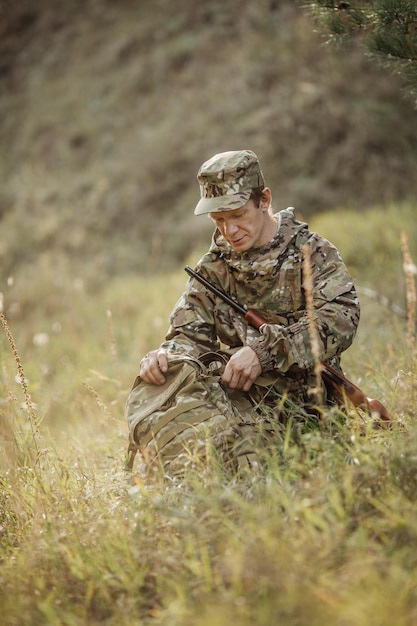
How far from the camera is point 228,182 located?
119 inches

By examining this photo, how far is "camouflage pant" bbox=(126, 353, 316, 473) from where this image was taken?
107 inches

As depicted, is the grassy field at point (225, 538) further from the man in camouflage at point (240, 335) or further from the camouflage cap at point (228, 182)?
the camouflage cap at point (228, 182)

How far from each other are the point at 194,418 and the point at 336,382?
0.73 meters

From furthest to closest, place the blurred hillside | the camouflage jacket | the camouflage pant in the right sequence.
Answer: the blurred hillside < the camouflage jacket < the camouflage pant

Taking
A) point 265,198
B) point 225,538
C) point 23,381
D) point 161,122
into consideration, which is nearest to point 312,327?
point 225,538

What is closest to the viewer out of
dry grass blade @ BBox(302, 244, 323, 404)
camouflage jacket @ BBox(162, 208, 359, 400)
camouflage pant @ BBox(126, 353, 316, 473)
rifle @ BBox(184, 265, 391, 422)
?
dry grass blade @ BBox(302, 244, 323, 404)

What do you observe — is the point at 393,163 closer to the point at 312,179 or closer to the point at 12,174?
the point at 312,179

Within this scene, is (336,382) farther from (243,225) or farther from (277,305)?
(243,225)

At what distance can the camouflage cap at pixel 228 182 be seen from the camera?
3.00 metres

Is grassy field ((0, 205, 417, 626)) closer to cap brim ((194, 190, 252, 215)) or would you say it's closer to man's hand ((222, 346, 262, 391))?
man's hand ((222, 346, 262, 391))

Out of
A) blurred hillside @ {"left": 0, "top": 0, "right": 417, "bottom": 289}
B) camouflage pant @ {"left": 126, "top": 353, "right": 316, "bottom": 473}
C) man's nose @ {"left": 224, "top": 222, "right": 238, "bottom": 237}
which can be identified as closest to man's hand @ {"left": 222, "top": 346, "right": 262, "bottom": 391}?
camouflage pant @ {"left": 126, "top": 353, "right": 316, "bottom": 473}

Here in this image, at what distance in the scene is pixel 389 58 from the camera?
371 centimetres

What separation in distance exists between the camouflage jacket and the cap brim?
1.02ft

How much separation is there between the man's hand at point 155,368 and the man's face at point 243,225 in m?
0.67
